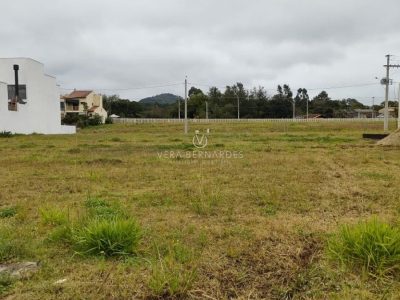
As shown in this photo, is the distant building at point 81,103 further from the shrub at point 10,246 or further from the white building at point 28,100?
the shrub at point 10,246

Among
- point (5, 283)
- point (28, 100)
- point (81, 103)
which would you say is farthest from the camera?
point (81, 103)

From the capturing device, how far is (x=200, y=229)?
450cm

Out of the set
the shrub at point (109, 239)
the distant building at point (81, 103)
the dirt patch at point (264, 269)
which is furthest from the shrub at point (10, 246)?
the distant building at point (81, 103)

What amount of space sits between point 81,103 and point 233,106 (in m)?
30.3

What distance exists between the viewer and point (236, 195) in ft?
21.6

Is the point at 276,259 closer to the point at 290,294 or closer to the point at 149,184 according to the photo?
the point at 290,294

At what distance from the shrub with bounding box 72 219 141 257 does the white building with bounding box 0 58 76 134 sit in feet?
97.0

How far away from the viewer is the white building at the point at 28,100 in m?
30.9

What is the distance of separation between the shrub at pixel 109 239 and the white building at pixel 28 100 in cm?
2957

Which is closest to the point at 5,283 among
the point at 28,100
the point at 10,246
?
the point at 10,246

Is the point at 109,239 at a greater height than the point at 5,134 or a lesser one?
lesser

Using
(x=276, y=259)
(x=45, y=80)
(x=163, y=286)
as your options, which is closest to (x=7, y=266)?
(x=163, y=286)

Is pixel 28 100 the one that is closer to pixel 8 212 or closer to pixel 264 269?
pixel 8 212

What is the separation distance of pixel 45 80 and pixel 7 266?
38647 mm
